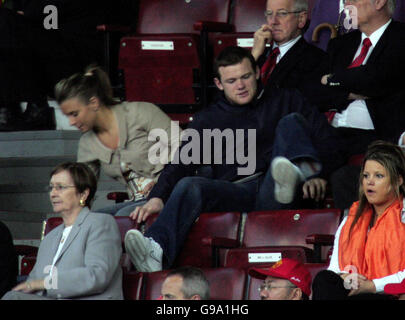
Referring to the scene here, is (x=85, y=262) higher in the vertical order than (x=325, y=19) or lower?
lower

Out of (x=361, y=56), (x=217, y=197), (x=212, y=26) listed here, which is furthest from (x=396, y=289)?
(x=212, y=26)

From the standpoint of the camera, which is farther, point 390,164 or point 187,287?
point 390,164

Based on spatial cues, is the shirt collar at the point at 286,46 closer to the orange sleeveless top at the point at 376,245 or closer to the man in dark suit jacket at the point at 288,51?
the man in dark suit jacket at the point at 288,51

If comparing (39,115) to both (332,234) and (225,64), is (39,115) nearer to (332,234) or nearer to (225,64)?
(225,64)

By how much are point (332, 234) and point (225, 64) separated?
3.50ft

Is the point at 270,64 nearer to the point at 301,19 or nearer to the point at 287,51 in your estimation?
the point at 287,51

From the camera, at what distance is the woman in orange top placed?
3.46 metres

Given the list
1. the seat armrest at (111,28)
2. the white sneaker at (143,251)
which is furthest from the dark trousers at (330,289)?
the seat armrest at (111,28)

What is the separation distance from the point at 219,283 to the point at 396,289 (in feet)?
2.45

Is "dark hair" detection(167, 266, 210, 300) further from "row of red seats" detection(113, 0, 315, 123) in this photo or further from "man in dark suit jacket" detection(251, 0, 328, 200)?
"row of red seats" detection(113, 0, 315, 123)

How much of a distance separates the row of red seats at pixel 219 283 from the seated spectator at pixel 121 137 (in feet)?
2.50

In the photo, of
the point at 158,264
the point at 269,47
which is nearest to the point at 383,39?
the point at 269,47

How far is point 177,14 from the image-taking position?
6355 mm

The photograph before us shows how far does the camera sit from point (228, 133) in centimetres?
473
